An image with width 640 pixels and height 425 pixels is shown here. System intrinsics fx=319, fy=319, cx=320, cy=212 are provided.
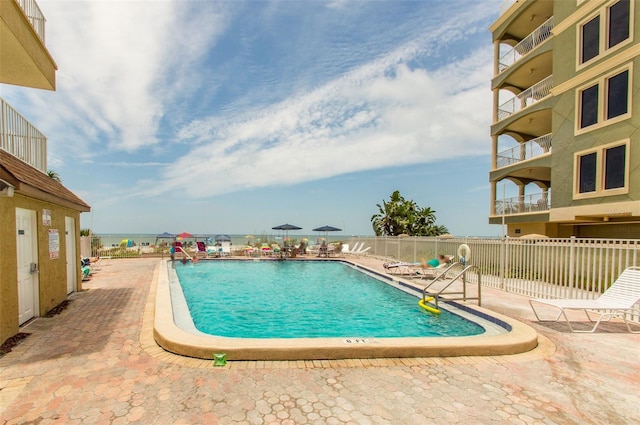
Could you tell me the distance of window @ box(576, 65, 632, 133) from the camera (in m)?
12.5

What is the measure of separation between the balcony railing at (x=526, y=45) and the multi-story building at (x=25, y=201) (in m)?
21.2

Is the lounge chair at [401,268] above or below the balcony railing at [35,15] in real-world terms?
below

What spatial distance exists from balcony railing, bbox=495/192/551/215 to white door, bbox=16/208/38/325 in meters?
19.9

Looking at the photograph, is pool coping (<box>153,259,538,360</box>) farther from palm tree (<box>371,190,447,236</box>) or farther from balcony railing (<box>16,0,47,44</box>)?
palm tree (<box>371,190,447,236</box>)

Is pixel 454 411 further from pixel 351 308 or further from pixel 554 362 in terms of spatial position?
pixel 351 308

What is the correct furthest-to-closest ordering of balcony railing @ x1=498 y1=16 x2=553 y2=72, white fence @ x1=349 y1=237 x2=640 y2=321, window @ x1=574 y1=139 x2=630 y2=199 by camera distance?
balcony railing @ x1=498 y1=16 x2=553 y2=72
window @ x1=574 y1=139 x2=630 y2=199
white fence @ x1=349 y1=237 x2=640 y2=321

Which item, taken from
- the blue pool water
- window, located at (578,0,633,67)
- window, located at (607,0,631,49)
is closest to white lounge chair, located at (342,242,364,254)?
the blue pool water

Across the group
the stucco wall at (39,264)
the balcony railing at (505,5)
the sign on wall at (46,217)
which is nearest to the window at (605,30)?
the balcony railing at (505,5)

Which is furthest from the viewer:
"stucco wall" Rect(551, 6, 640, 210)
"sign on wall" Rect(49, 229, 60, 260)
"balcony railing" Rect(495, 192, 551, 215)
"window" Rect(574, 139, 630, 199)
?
"balcony railing" Rect(495, 192, 551, 215)

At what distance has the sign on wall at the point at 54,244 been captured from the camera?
7.10 meters

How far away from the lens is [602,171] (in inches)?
525

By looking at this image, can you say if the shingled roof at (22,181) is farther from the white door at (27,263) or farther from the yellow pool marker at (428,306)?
the yellow pool marker at (428,306)

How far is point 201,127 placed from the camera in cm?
2200

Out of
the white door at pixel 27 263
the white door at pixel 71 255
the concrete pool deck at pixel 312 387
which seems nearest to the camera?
the concrete pool deck at pixel 312 387
